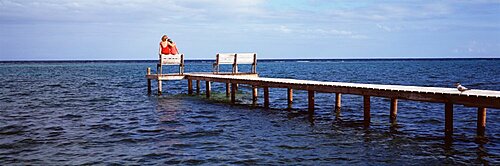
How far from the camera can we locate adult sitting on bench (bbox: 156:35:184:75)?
2467 cm

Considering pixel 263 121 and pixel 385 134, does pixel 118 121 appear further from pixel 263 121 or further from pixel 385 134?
pixel 385 134

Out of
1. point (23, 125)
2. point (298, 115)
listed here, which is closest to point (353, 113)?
point (298, 115)

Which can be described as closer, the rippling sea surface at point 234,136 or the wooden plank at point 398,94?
the rippling sea surface at point 234,136

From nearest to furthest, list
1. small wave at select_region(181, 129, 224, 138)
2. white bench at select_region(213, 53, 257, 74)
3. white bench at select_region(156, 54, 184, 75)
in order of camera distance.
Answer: small wave at select_region(181, 129, 224, 138) → white bench at select_region(156, 54, 184, 75) → white bench at select_region(213, 53, 257, 74)

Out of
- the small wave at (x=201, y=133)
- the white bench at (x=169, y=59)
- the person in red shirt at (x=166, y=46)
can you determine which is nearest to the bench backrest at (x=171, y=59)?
the white bench at (x=169, y=59)

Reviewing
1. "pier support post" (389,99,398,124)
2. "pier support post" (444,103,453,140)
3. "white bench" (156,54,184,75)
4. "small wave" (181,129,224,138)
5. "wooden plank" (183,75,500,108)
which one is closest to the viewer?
"wooden plank" (183,75,500,108)

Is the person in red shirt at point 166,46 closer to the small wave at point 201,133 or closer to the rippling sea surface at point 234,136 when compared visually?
the rippling sea surface at point 234,136

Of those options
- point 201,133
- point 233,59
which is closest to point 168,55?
point 233,59

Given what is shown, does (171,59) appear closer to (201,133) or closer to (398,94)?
(201,133)

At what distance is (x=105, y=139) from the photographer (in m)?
13.0

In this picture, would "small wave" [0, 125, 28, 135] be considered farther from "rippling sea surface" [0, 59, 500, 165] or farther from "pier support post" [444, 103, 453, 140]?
"pier support post" [444, 103, 453, 140]

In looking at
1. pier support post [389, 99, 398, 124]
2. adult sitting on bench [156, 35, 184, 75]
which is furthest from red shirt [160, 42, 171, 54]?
pier support post [389, 99, 398, 124]

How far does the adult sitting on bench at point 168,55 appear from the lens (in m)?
24.7

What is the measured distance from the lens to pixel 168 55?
80.9 feet
